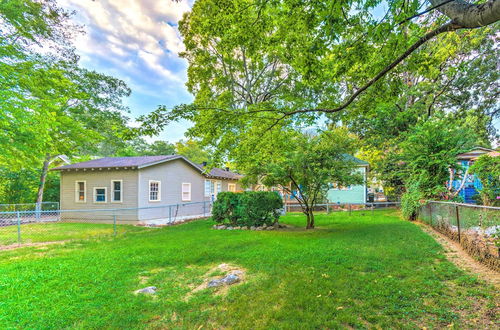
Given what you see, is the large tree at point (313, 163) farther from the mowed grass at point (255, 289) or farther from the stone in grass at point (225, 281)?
the stone in grass at point (225, 281)

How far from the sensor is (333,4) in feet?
12.1

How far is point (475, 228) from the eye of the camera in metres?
4.98

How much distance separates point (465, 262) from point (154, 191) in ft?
45.2

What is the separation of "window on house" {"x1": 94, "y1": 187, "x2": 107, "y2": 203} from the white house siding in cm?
18

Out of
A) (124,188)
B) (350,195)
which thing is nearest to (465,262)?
(124,188)

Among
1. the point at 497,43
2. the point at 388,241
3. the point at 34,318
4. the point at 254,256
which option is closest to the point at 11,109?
the point at 34,318

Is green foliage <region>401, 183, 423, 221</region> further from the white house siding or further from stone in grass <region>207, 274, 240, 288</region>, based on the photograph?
the white house siding

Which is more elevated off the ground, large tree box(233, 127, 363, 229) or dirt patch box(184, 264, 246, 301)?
large tree box(233, 127, 363, 229)

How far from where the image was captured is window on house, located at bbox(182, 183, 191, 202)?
53.5 feet

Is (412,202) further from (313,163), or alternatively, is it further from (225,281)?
(225,281)

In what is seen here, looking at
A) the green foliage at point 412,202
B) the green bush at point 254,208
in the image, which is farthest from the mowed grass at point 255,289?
the green foliage at point 412,202

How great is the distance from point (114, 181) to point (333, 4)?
13829mm

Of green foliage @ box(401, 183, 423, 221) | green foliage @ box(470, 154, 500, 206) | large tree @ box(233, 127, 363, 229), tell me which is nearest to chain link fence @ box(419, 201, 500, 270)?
green foliage @ box(470, 154, 500, 206)

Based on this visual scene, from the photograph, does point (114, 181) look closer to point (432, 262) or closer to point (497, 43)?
point (432, 262)
